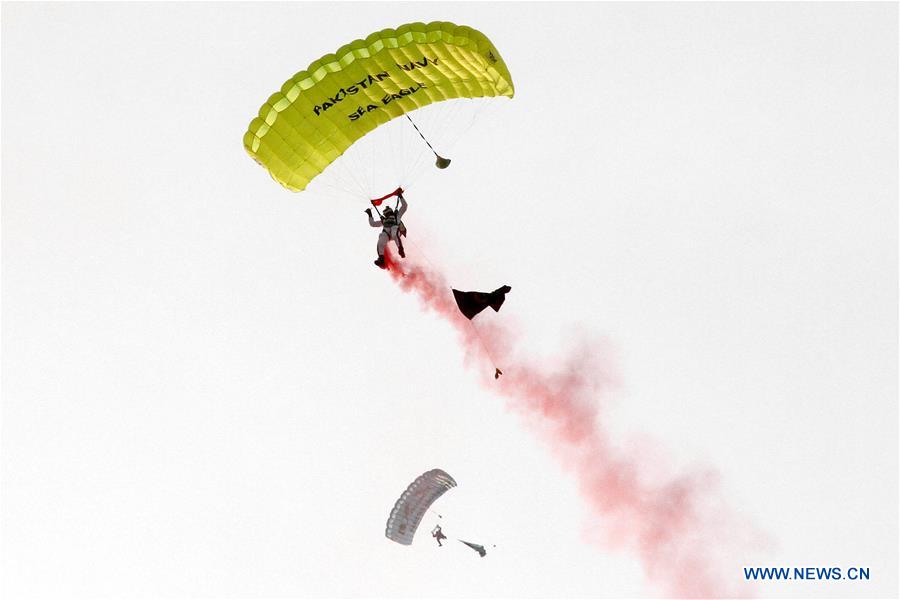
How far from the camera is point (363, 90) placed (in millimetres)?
26203

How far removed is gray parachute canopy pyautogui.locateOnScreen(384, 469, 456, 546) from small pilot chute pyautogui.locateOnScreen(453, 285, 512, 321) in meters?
4.40

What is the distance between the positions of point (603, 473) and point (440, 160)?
11.0m

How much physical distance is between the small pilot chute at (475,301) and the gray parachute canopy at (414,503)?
14.4 ft

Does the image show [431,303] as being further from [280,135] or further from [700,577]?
[700,577]

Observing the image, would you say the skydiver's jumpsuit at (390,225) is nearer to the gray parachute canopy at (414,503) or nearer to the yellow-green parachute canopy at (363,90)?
the yellow-green parachute canopy at (363,90)

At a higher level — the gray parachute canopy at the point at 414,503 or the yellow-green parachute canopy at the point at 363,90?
the yellow-green parachute canopy at the point at 363,90

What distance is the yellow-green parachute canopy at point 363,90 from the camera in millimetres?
25375

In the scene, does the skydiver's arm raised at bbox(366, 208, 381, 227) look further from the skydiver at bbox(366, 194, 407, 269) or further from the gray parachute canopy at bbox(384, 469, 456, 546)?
the gray parachute canopy at bbox(384, 469, 456, 546)

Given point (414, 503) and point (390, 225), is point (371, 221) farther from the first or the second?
point (414, 503)

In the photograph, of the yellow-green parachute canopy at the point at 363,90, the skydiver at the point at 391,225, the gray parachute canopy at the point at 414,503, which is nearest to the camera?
the yellow-green parachute canopy at the point at 363,90

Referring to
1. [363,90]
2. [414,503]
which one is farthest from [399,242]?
[414,503]

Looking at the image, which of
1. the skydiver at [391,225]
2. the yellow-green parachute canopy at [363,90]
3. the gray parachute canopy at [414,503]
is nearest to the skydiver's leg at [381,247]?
the skydiver at [391,225]

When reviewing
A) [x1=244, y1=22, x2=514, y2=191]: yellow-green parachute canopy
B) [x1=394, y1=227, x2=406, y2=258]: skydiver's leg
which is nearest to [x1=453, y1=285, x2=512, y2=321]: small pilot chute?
[x1=394, y1=227, x2=406, y2=258]: skydiver's leg

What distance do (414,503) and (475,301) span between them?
18.0ft
